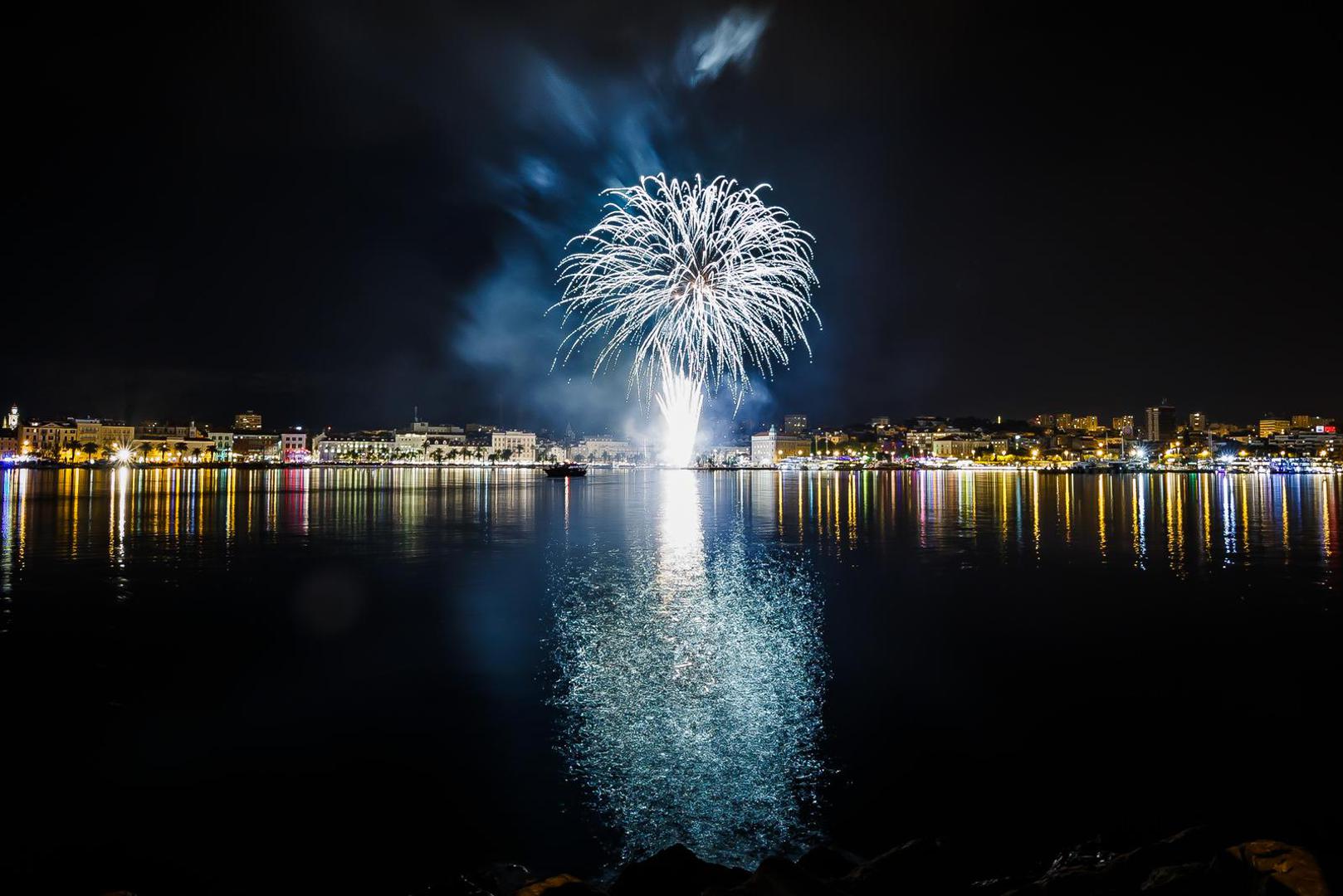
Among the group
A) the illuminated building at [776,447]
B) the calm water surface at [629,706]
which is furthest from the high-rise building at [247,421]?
the calm water surface at [629,706]

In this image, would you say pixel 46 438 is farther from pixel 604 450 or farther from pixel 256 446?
pixel 604 450

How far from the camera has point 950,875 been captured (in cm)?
387

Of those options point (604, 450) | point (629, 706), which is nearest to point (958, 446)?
point (604, 450)

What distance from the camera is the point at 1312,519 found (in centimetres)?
2455

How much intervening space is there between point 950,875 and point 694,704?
107 inches

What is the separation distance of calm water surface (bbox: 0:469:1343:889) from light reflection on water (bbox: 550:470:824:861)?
0.11 feet

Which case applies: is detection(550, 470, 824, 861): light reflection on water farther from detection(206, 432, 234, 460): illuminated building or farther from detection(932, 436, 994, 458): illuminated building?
detection(206, 432, 234, 460): illuminated building

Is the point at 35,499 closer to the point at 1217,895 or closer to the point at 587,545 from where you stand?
the point at 587,545

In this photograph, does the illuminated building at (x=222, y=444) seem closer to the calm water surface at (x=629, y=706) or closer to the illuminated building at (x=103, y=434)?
the illuminated building at (x=103, y=434)

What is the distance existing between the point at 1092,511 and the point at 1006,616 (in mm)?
21604

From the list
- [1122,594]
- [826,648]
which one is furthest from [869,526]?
[826,648]

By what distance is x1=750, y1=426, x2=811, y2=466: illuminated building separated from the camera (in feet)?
490

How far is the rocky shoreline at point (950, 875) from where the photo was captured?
3.36 m

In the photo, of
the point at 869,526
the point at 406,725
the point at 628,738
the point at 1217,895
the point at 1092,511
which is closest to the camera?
the point at 1217,895
